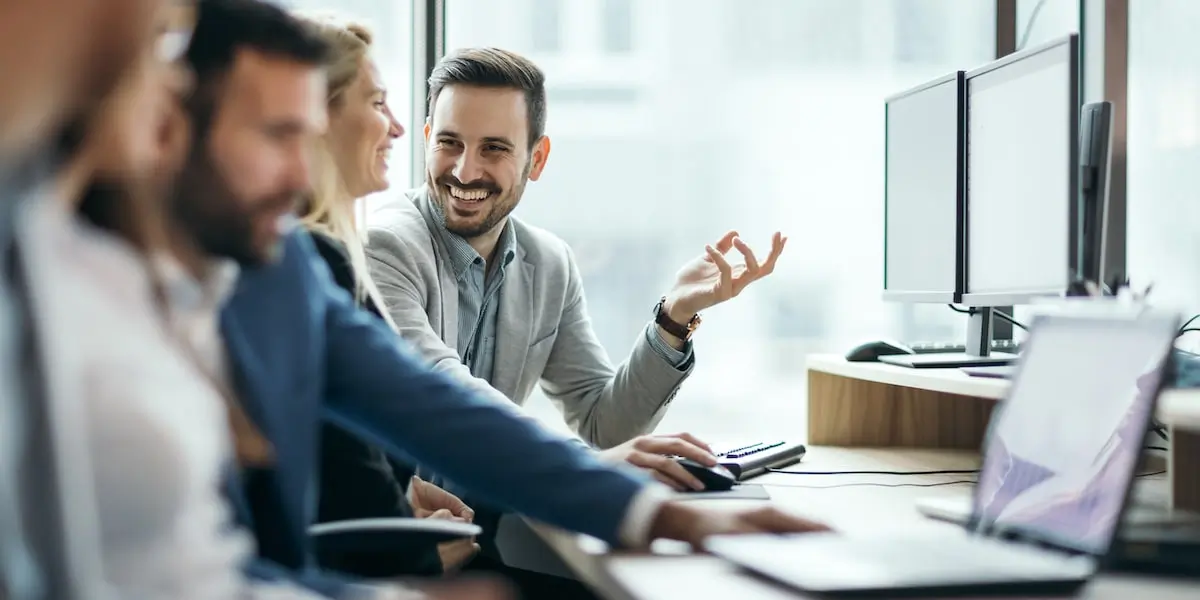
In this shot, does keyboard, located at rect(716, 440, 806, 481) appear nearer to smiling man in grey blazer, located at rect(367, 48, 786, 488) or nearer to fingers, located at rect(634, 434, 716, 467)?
fingers, located at rect(634, 434, 716, 467)

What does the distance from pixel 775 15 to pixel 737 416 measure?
100cm

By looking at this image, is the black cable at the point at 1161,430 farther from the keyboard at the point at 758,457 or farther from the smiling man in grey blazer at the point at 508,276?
the smiling man in grey blazer at the point at 508,276

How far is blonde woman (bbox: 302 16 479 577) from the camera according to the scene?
50.8 inches

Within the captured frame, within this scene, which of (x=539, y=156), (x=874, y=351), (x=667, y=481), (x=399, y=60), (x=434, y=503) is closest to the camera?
(x=667, y=481)

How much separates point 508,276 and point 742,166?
85cm

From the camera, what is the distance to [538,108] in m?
2.36

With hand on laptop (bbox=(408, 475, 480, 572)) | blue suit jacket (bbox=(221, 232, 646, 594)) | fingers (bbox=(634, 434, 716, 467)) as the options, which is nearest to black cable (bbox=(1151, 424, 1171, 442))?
fingers (bbox=(634, 434, 716, 467))

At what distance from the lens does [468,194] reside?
218 cm

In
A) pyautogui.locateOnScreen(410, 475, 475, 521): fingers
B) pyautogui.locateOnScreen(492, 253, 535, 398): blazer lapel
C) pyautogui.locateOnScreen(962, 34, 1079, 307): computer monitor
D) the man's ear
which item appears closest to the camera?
pyautogui.locateOnScreen(962, 34, 1079, 307): computer monitor

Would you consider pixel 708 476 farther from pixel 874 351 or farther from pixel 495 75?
pixel 495 75

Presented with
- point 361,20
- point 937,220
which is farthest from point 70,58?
point 937,220

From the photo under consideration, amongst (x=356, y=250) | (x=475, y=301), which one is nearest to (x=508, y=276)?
(x=475, y=301)

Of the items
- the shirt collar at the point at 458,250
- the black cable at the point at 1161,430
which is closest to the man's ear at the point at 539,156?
the shirt collar at the point at 458,250

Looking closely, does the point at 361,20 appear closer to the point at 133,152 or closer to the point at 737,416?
the point at 133,152
